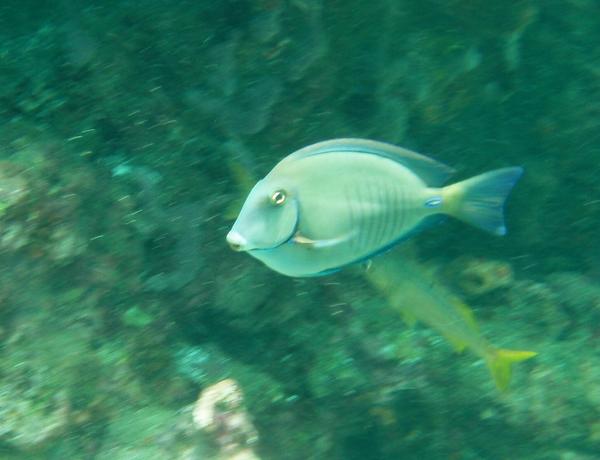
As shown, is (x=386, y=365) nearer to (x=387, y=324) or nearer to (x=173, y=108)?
(x=387, y=324)

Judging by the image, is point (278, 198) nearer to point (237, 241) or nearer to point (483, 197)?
point (237, 241)

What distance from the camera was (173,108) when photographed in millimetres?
3246

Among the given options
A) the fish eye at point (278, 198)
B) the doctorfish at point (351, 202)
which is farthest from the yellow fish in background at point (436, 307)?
the fish eye at point (278, 198)

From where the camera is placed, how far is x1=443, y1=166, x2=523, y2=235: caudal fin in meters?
2.00

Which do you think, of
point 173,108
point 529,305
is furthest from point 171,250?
point 529,305

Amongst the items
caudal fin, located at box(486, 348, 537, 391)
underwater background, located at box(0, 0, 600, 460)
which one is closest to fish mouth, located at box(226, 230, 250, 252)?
underwater background, located at box(0, 0, 600, 460)

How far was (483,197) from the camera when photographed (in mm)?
2018

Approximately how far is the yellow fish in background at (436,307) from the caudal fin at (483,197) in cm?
81

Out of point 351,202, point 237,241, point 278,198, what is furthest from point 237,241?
point 351,202

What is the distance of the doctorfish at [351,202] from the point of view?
1940mm

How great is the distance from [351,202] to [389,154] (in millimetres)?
258

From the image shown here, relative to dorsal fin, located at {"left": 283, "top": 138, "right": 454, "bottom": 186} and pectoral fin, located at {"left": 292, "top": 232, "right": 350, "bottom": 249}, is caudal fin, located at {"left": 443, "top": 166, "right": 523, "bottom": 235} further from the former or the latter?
pectoral fin, located at {"left": 292, "top": 232, "right": 350, "bottom": 249}

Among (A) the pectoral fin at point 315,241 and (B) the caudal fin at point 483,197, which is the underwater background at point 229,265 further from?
(A) the pectoral fin at point 315,241

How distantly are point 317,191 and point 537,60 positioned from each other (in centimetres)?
294
